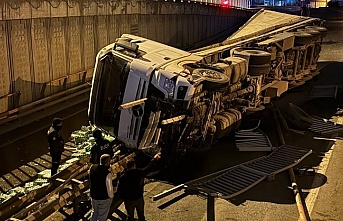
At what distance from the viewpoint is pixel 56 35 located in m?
13.9

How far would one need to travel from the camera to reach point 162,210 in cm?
733

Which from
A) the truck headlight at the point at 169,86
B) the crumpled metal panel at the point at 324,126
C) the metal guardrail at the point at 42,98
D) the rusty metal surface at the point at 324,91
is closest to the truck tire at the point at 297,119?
the crumpled metal panel at the point at 324,126

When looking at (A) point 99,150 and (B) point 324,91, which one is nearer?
(A) point 99,150

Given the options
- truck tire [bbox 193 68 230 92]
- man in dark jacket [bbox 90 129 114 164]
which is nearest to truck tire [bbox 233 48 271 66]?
truck tire [bbox 193 68 230 92]

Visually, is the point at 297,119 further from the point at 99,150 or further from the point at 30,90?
the point at 30,90

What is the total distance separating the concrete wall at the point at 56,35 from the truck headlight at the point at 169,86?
19.6 ft

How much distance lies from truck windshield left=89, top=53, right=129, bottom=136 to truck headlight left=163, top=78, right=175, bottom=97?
1062 millimetres

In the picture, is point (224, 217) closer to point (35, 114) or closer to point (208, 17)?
point (35, 114)

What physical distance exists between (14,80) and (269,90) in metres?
7.34

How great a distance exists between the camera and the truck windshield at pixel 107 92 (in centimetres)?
847

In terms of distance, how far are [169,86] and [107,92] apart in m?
1.48

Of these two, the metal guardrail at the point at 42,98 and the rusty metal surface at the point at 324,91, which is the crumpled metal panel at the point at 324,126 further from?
the metal guardrail at the point at 42,98

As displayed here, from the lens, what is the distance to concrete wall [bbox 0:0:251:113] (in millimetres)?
11953

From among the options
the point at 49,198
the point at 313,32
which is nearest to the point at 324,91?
the point at 313,32
